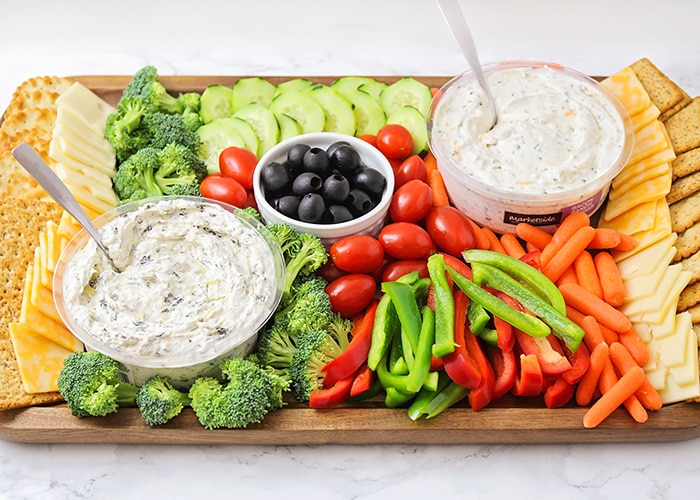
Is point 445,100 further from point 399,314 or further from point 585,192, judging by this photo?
point 399,314

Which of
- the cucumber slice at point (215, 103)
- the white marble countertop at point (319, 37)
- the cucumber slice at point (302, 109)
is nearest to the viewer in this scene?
the cucumber slice at point (302, 109)

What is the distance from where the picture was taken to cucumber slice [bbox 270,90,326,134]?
4.57 metres

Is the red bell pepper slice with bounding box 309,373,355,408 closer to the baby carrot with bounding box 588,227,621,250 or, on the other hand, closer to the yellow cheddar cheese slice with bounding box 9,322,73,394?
the yellow cheddar cheese slice with bounding box 9,322,73,394

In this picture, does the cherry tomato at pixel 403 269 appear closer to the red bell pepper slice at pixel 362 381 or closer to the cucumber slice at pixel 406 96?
the red bell pepper slice at pixel 362 381

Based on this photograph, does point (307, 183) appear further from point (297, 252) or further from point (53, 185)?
point (53, 185)

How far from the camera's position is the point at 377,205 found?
13.4 feet

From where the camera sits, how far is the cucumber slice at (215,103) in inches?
187

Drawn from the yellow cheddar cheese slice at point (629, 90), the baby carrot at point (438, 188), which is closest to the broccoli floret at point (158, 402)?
the baby carrot at point (438, 188)

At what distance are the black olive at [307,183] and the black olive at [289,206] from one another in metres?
0.04

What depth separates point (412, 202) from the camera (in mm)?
4125

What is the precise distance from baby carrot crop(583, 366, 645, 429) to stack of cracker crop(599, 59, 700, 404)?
0.15m

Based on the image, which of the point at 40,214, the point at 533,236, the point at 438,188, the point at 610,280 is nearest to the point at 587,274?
the point at 610,280

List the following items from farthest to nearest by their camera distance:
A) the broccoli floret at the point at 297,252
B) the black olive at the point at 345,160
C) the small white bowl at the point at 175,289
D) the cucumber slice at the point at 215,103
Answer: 1. the cucumber slice at the point at 215,103
2. the black olive at the point at 345,160
3. the broccoli floret at the point at 297,252
4. the small white bowl at the point at 175,289

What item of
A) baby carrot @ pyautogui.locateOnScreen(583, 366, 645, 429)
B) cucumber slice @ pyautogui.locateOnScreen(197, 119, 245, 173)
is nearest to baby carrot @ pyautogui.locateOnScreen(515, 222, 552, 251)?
baby carrot @ pyautogui.locateOnScreen(583, 366, 645, 429)
